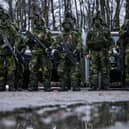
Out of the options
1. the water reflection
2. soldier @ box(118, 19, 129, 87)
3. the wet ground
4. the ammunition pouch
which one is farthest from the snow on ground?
the ammunition pouch

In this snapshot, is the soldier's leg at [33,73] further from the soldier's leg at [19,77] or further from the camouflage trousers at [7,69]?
the camouflage trousers at [7,69]

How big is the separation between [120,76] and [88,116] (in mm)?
8742

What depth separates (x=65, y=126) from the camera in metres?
5.98

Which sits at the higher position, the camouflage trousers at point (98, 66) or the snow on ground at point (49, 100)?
the camouflage trousers at point (98, 66)

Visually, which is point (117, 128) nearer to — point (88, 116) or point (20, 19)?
point (88, 116)

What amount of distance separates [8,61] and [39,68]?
0.98 m

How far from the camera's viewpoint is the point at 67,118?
6805mm

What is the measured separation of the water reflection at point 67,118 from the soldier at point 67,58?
7169 millimetres

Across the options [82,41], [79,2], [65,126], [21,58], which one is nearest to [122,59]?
[82,41]

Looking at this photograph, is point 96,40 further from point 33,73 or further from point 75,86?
point 33,73

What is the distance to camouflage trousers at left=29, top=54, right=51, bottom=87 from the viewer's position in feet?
51.5

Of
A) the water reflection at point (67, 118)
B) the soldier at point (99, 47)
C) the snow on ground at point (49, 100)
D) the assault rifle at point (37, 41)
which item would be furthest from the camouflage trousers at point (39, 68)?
the water reflection at point (67, 118)

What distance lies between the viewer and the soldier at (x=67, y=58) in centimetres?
1564

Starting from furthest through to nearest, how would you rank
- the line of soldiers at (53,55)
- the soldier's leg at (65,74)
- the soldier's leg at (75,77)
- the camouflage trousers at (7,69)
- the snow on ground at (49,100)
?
1. the camouflage trousers at (7,69)
2. the soldier's leg at (65,74)
3. the line of soldiers at (53,55)
4. the soldier's leg at (75,77)
5. the snow on ground at (49,100)
